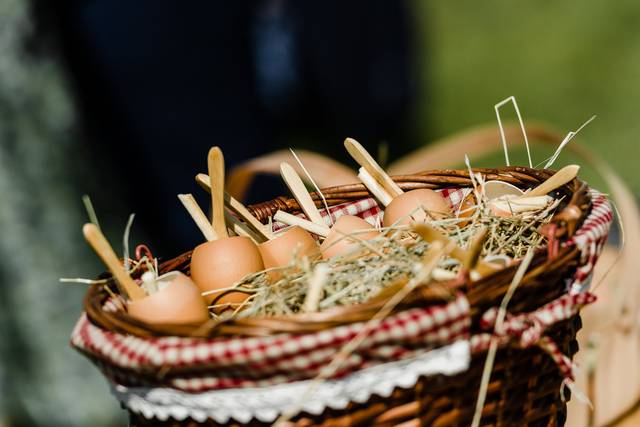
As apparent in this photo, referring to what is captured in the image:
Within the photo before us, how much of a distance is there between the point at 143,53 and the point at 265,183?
56 centimetres

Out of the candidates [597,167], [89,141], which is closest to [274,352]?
[597,167]

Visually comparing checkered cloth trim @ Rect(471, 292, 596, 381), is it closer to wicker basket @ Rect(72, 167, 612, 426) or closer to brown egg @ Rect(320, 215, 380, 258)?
wicker basket @ Rect(72, 167, 612, 426)

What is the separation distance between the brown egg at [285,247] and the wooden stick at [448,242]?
0.20 m

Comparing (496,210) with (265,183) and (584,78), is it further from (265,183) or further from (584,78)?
(584,78)

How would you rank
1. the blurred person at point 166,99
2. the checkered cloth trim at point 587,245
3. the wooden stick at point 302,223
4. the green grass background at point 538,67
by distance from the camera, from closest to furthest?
the checkered cloth trim at point 587,245 → the wooden stick at point 302,223 → the blurred person at point 166,99 → the green grass background at point 538,67

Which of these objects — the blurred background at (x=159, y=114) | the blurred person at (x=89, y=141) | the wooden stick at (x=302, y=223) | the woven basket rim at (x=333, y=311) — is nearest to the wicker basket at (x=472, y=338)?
the woven basket rim at (x=333, y=311)

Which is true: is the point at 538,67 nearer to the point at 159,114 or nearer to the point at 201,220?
the point at 159,114

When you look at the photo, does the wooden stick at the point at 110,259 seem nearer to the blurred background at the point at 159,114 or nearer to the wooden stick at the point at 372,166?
the wooden stick at the point at 372,166

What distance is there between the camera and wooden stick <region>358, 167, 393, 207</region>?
881 mm

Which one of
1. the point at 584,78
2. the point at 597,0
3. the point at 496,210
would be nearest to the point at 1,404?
the point at 496,210

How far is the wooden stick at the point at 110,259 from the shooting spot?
63cm

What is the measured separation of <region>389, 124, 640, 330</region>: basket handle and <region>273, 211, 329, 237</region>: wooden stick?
1.03 ft

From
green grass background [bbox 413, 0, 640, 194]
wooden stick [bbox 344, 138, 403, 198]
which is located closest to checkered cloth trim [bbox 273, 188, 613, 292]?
wooden stick [bbox 344, 138, 403, 198]

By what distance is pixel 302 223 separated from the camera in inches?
33.5
